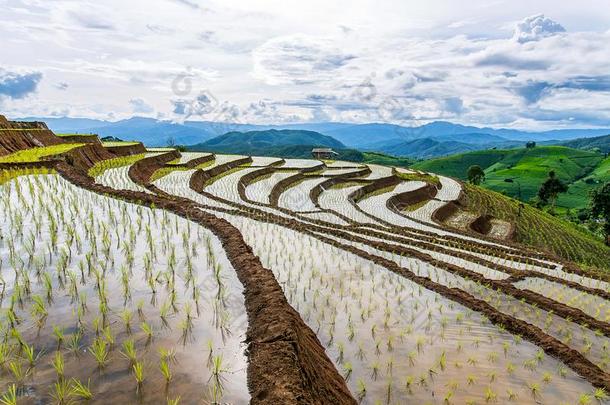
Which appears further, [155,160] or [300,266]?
[155,160]

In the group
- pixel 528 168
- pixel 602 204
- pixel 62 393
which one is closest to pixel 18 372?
pixel 62 393

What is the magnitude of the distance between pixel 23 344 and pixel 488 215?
35065mm

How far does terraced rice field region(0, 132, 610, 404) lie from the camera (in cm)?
398

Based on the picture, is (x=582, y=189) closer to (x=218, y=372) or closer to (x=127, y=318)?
(x=218, y=372)

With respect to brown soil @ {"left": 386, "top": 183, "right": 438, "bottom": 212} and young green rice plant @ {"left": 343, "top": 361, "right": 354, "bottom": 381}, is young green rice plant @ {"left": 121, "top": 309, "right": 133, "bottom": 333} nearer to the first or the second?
young green rice plant @ {"left": 343, "top": 361, "right": 354, "bottom": 381}

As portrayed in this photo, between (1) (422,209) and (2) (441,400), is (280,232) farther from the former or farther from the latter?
(1) (422,209)

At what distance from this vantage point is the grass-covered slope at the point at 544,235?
28.6 m

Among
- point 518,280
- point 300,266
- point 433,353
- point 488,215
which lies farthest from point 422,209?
point 433,353

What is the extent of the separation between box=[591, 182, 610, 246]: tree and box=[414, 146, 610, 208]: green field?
160ft

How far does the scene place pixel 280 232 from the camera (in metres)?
11.5

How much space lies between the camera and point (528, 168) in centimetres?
11825

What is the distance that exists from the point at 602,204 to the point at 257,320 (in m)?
49.4

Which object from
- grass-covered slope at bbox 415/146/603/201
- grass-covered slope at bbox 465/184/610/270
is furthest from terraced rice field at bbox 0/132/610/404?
grass-covered slope at bbox 415/146/603/201

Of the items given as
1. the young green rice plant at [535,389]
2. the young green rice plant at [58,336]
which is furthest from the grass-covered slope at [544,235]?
the young green rice plant at [58,336]
